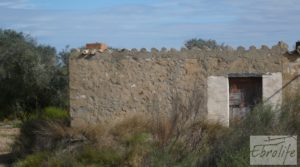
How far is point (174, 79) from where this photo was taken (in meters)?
15.7

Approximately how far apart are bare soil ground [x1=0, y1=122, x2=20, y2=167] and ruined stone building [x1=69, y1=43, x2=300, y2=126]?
2686 mm

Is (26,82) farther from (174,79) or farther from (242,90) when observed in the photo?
(242,90)

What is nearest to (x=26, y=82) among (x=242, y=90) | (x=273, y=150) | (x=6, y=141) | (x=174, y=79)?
(x=6, y=141)

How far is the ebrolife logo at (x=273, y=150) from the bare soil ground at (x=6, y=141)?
9.85 m

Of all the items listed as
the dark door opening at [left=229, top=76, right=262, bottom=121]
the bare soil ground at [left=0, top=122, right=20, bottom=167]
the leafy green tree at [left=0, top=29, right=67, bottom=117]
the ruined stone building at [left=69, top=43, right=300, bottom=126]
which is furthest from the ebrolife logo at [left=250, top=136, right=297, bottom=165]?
the leafy green tree at [left=0, top=29, right=67, bottom=117]

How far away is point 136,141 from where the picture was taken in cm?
1381

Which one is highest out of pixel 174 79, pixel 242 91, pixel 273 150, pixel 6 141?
pixel 174 79

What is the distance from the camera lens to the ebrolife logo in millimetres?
8367

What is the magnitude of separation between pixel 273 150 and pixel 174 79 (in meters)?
7.46

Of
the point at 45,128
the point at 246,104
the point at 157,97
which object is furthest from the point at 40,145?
the point at 246,104

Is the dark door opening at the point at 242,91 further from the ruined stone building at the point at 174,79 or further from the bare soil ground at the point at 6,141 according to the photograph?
the bare soil ground at the point at 6,141

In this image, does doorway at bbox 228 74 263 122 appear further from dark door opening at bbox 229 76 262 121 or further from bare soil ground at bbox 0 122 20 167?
bare soil ground at bbox 0 122 20 167

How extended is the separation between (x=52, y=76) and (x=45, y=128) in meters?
14.6

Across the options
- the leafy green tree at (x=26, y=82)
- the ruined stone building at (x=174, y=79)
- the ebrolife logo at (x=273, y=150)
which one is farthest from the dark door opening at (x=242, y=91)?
the leafy green tree at (x=26, y=82)
